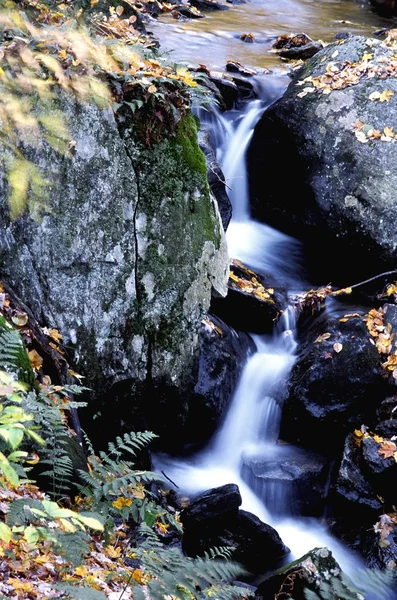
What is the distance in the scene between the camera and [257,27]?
50.2 feet

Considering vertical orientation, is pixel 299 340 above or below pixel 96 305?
below

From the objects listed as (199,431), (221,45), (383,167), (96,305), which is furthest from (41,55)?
(221,45)

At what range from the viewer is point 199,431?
7.09 m

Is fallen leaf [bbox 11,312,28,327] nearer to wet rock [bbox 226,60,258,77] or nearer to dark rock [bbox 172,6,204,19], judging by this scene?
wet rock [bbox 226,60,258,77]

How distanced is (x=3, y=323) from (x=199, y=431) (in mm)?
3246

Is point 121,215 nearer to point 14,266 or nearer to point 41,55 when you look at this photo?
point 14,266

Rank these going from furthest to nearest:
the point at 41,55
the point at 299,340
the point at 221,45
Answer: the point at 221,45
the point at 299,340
the point at 41,55

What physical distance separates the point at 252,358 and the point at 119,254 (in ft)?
8.99

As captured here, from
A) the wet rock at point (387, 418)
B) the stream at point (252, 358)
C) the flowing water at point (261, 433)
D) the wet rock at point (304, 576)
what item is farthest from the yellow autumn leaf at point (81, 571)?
the wet rock at point (387, 418)

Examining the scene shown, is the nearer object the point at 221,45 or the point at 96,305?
the point at 96,305

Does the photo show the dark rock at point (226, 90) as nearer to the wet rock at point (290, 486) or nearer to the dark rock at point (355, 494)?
the wet rock at point (290, 486)

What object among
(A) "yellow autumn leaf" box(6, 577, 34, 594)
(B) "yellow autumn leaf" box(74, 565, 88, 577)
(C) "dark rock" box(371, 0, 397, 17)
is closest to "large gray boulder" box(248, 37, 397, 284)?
(B) "yellow autumn leaf" box(74, 565, 88, 577)

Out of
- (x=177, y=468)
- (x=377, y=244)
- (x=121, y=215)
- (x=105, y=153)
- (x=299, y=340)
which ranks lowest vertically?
(x=177, y=468)

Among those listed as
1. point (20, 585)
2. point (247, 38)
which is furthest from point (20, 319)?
point (247, 38)
